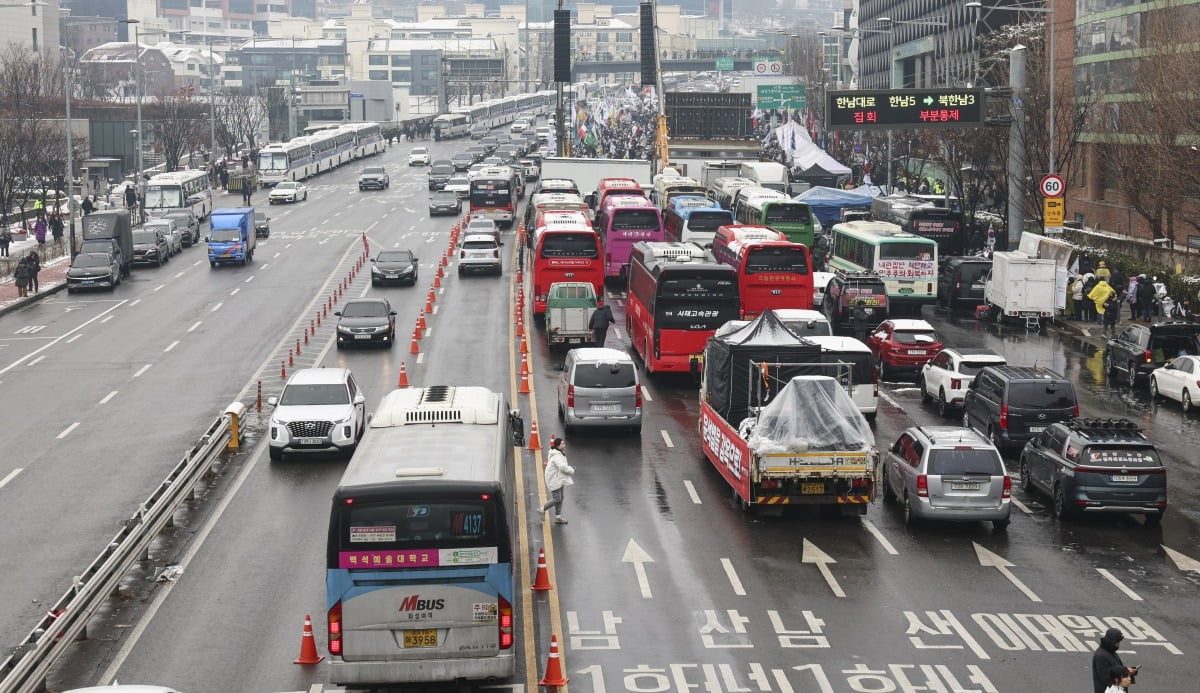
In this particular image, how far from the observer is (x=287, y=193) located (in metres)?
96.8

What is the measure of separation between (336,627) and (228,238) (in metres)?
50.9

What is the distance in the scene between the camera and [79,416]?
Result: 35.8 m

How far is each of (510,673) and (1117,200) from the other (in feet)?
201

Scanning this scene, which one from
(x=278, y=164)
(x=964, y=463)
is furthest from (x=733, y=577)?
(x=278, y=164)

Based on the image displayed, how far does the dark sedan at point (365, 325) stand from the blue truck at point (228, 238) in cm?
2102

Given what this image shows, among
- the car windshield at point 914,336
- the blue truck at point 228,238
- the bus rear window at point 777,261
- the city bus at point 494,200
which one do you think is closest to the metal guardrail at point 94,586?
the bus rear window at point 777,261

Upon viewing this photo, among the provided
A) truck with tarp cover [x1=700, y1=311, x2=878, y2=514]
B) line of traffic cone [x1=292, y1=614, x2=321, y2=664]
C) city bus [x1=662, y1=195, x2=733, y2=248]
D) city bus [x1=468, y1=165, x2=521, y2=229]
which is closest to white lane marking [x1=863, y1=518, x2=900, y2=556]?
truck with tarp cover [x1=700, y1=311, x2=878, y2=514]

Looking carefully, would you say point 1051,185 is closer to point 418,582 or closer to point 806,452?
point 806,452

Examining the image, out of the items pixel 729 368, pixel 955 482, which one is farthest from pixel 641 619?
pixel 729 368

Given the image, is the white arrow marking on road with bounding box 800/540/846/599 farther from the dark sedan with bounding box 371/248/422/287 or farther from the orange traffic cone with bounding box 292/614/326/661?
the dark sedan with bounding box 371/248/422/287

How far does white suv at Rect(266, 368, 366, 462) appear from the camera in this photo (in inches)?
1201

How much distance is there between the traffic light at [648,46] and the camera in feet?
356

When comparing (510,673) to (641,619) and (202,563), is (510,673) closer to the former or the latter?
(641,619)

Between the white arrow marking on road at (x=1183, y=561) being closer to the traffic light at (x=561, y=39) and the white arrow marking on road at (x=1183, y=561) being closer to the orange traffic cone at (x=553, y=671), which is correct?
the orange traffic cone at (x=553, y=671)
